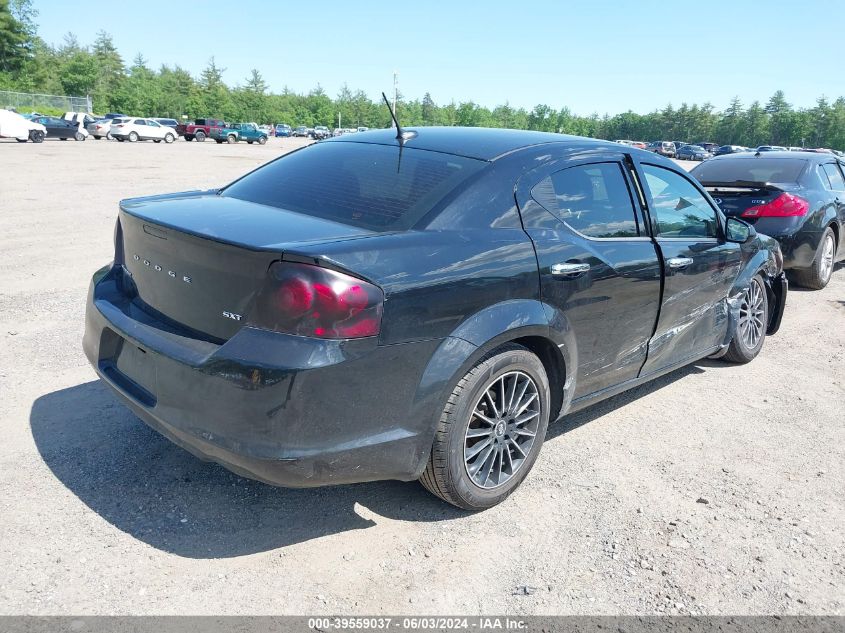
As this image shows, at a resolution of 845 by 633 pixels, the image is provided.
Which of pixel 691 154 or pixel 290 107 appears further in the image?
pixel 290 107

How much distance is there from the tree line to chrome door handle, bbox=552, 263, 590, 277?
54.6 metres

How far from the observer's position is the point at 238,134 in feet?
183

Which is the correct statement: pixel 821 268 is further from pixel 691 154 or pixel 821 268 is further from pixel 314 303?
pixel 691 154

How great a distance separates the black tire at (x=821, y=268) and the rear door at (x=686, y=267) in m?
3.81

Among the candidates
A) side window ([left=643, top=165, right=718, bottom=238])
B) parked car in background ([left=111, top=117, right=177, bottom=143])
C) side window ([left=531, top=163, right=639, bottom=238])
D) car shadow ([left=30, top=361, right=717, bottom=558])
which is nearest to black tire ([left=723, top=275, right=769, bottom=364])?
side window ([left=643, top=165, right=718, bottom=238])

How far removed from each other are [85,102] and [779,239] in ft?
229

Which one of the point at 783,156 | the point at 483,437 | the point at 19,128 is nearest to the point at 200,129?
the point at 19,128

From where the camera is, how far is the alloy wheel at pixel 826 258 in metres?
8.07

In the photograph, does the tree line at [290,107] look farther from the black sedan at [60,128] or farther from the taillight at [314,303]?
the taillight at [314,303]

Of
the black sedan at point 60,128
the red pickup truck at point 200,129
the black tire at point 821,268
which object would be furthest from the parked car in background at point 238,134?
the black tire at point 821,268

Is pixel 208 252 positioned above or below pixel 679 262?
above

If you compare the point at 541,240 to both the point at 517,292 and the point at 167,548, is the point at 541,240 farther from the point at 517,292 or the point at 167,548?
the point at 167,548

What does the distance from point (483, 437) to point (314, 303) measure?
45.6 inches

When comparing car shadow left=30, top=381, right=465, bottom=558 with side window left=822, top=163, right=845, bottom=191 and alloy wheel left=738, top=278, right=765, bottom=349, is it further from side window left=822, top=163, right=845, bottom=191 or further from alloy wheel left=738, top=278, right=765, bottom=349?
side window left=822, top=163, right=845, bottom=191
